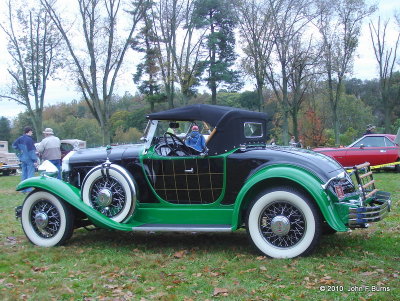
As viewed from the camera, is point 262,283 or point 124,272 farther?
point 124,272

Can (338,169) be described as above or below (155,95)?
below

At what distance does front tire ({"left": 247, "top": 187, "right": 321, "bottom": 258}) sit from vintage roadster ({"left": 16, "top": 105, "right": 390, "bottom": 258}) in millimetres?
11

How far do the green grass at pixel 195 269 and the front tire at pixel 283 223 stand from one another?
0.53 ft

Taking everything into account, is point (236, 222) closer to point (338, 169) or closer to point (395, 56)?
point (338, 169)

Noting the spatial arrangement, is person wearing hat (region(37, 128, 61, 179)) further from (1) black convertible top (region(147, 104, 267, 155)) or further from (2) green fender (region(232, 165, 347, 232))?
(2) green fender (region(232, 165, 347, 232))

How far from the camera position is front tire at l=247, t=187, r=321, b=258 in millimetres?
4586

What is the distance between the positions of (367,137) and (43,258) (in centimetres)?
1289

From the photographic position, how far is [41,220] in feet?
18.6

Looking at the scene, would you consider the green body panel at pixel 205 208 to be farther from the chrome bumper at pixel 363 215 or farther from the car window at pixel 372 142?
the car window at pixel 372 142

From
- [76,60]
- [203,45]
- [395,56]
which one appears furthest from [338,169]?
[395,56]

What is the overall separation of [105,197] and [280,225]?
7.69 feet

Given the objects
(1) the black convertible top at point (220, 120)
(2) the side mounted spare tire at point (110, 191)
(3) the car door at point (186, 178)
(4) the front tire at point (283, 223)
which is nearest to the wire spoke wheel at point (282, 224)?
(4) the front tire at point (283, 223)

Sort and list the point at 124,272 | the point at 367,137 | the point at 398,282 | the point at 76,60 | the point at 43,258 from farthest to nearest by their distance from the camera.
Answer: the point at 76,60 < the point at 367,137 < the point at 43,258 < the point at 124,272 < the point at 398,282

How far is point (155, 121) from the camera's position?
5.83 meters
